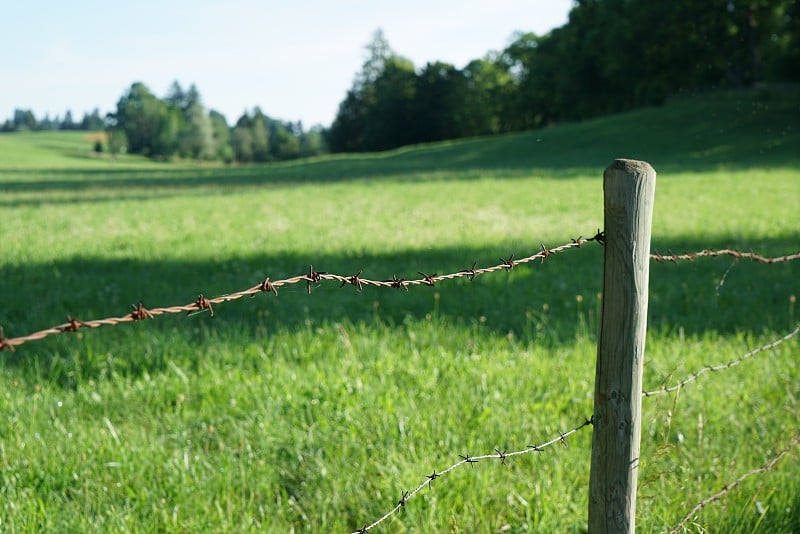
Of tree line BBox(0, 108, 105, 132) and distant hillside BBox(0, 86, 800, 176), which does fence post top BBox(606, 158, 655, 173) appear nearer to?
distant hillside BBox(0, 86, 800, 176)

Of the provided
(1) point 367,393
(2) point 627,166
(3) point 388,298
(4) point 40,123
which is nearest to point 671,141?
(3) point 388,298

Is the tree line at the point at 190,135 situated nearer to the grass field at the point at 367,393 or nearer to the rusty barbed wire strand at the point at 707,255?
the grass field at the point at 367,393

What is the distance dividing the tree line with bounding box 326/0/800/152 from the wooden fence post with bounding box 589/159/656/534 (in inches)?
825

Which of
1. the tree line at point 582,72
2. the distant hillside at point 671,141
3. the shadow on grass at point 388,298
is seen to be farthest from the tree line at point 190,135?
the shadow on grass at point 388,298

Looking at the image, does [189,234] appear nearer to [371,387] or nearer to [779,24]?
[371,387]

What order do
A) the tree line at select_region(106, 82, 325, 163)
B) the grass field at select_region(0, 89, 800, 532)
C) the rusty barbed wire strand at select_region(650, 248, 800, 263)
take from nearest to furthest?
the rusty barbed wire strand at select_region(650, 248, 800, 263) → the grass field at select_region(0, 89, 800, 532) → the tree line at select_region(106, 82, 325, 163)

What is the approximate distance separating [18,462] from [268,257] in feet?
20.7

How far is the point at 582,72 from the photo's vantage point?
193ft

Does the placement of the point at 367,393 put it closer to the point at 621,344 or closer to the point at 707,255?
the point at 707,255

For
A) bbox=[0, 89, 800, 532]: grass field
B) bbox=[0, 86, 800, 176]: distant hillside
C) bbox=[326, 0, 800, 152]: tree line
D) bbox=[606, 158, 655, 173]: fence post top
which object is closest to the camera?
bbox=[606, 158, 655, 173]: fence post top

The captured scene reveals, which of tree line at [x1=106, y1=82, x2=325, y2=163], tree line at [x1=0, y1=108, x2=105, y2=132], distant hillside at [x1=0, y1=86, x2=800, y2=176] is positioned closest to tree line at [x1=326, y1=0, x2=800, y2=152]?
distant hillside at [x1=0, y1=86, x2=800, y2=176]

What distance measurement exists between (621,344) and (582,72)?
60173mm

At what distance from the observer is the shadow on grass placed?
5840 millimetres

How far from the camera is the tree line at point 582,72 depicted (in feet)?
125
